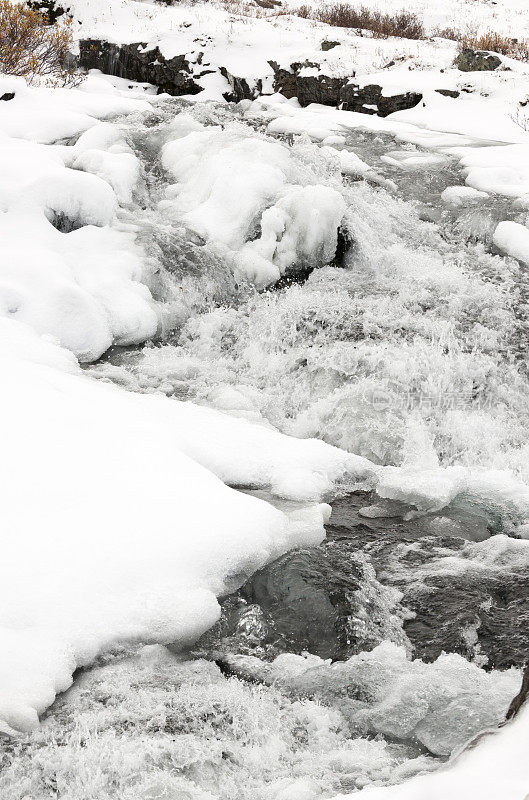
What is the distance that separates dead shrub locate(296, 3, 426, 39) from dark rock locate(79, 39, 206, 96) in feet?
17.6

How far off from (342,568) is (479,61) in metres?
13.0

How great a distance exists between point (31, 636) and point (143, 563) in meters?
0.51

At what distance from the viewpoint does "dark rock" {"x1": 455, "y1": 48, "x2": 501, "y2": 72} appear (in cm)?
1305

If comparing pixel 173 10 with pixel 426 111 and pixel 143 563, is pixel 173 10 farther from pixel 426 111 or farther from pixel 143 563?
pixel 143 563

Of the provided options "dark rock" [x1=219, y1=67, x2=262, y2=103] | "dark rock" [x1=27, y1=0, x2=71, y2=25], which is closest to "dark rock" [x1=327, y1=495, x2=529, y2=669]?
"dark rock" [x1=219, y1=67, x2=262, y2=103]

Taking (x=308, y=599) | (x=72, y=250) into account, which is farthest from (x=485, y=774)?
(x=72, y=250)

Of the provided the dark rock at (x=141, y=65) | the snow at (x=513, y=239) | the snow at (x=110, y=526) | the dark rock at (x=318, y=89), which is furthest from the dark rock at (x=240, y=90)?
the snow at (x=110, y=526)

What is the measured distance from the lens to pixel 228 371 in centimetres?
550

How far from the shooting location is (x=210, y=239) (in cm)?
677

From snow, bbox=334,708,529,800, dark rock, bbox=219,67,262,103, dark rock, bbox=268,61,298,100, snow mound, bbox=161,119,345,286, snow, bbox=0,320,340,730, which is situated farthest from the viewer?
dark rock, bbox=219,67,262,103

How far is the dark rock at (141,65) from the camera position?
14281 mm

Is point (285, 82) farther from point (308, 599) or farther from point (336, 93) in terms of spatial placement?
point (308, 599)

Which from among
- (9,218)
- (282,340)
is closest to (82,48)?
(9,218)

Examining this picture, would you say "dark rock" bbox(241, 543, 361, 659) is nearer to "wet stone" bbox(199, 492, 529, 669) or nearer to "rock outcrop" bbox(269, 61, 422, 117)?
"wet stone" bbox(199, 492, 529, 669)
